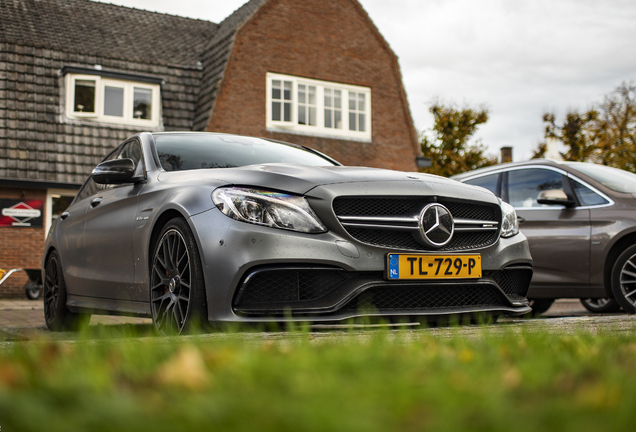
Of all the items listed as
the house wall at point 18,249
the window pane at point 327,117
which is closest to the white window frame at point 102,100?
the house wall at point 18,249

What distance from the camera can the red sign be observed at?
1609 centimetres

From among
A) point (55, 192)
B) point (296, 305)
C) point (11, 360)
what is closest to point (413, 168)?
point (55, 192)

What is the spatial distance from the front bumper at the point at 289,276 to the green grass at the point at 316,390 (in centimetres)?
161

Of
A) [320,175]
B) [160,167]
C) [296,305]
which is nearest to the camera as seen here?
[296,305]

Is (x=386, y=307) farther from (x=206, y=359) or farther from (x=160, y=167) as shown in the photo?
(x=206, y=359)

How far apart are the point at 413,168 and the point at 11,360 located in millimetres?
20415

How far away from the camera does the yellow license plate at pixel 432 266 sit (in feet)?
13.3

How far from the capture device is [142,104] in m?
18.6

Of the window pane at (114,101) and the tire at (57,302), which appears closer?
the tire at (57,302)

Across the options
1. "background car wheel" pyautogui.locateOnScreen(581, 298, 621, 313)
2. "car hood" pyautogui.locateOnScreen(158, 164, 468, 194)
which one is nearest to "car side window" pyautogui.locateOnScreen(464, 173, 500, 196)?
"background car wheel" pyautogui.locateOnScreen(581, 298, 621, 313)

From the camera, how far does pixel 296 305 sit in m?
3.87

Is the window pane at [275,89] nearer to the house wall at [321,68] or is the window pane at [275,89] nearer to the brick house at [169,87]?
the brick house at [169,87]

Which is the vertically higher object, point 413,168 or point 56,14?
point 56,14

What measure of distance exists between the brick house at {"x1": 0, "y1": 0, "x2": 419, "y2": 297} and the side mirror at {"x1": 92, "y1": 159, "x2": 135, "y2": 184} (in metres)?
12.0
